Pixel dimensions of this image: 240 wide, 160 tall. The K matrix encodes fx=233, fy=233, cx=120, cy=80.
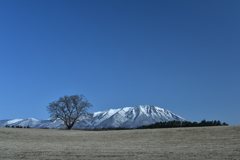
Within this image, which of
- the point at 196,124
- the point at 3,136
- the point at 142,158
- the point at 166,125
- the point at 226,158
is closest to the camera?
the point at 226,158

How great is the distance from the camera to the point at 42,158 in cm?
1631

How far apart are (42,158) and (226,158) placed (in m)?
12.1

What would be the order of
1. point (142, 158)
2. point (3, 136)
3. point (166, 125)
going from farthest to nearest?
point (166, 125)
point (3, 136)
point (142, 158)

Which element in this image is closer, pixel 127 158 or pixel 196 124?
pixel 127 158

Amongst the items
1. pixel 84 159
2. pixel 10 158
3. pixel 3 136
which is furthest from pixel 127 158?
pixel 3 136

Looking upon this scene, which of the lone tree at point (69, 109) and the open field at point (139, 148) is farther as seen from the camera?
the lone tree at point (69, 109)

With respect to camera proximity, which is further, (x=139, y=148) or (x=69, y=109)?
(x=69, y=109)

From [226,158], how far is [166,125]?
39.3 metres

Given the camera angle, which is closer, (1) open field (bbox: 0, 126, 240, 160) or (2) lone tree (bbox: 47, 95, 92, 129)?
(1) open field (bbox: 0, 126, 240, 160)

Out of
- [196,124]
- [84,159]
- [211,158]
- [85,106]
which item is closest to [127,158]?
[84,159]

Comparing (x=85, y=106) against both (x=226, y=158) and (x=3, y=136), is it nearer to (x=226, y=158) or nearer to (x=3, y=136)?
(x=3, y=136)

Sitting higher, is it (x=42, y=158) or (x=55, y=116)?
(x=55, y=116)

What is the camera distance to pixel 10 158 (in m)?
16.5

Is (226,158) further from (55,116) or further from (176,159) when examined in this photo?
(55,116)
